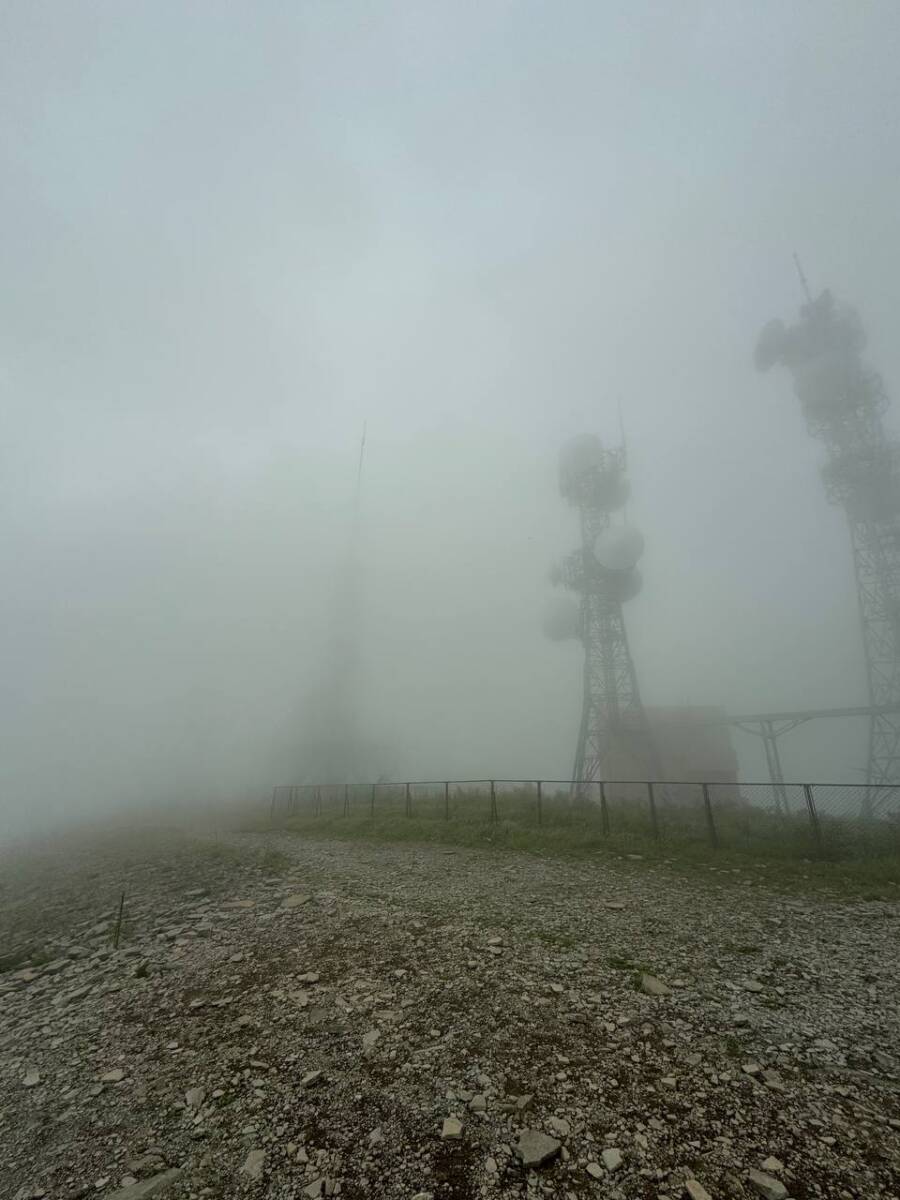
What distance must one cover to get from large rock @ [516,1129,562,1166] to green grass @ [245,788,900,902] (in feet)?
17.9

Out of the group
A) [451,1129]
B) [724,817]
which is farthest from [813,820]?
[451,1129]

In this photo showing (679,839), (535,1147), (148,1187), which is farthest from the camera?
(679,839)

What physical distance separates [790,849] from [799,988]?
9207 millimetres

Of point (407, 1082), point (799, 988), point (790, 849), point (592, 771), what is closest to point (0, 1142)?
point (407, 1082)

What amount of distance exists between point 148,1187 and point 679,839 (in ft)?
50.4

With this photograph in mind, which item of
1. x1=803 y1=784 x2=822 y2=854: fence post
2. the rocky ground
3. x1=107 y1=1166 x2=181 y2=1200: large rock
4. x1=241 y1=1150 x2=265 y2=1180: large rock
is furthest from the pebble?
x1=803 y1=784 x2=822 y2=854: fence post

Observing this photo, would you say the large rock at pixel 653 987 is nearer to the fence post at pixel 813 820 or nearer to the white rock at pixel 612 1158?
the white rock at pixel 612 1158

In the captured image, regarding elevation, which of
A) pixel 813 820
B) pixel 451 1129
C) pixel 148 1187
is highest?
pixel 813 820

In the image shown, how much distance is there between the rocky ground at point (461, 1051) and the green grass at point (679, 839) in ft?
7.11

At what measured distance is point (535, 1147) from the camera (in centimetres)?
405

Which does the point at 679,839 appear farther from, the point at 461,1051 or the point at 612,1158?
the point at 612,1158

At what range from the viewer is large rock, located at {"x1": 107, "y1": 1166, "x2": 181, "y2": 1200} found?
3811 mm

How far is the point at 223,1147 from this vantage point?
14.1 feet

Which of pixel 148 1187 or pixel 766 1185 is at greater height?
pixel 766 1185
